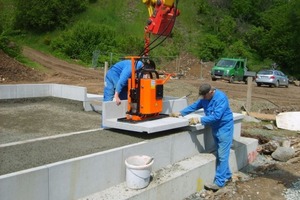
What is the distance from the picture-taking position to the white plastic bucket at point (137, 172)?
4840 millimetres

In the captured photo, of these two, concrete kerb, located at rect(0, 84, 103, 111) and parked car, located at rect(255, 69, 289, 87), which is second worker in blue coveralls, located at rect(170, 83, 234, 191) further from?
parked car, located at rect(255, 69, 289, 87)

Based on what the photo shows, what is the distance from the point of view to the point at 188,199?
19.1 ft

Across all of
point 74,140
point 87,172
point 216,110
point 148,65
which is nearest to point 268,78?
point 216,110

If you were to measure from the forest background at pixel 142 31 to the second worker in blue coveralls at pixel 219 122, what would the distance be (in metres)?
20.7

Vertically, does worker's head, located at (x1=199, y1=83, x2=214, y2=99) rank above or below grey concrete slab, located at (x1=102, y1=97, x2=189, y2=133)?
above

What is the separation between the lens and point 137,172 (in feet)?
15.9

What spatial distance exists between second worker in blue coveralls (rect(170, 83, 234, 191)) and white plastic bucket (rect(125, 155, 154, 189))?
5.27ft

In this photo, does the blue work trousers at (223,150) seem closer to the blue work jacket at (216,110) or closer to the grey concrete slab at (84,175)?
the blue work jacket at (216,110)

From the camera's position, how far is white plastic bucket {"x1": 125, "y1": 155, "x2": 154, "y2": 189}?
15.9ft

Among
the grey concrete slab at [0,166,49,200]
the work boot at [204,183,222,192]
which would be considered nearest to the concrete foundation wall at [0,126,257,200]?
the grey concrete slab at [0,166,49,200]

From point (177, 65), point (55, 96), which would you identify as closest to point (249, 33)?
point (177, 65)

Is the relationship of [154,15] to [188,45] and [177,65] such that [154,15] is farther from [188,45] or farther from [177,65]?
[188,45]

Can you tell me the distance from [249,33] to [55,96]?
3330 centimetres

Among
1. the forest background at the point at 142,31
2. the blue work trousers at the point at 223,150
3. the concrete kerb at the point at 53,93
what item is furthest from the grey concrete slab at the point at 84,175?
the forest background at the point at 142,31
